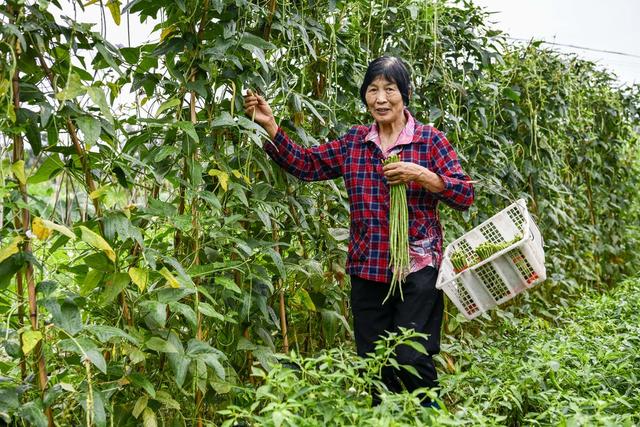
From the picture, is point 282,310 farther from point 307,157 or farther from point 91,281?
point 91,281

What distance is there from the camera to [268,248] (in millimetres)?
2465

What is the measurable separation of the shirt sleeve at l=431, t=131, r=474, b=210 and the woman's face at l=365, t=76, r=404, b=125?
0.51 ft

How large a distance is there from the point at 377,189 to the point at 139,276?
2.94ft

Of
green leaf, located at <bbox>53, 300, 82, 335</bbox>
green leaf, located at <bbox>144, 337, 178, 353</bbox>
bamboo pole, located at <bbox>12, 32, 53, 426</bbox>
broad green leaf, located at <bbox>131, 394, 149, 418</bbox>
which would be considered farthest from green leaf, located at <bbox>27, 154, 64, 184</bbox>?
broad green leaf, located at <bbox>131, 394, 149, 418</bbox>

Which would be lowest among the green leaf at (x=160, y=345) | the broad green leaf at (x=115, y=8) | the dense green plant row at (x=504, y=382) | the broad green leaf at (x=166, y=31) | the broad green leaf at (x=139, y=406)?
the dense green plant row at (x=504, y=382)

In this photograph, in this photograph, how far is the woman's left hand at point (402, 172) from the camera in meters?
2.49

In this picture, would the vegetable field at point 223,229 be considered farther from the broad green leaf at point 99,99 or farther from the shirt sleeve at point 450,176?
the shirt sleeve at point 450,176

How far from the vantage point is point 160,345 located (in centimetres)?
208

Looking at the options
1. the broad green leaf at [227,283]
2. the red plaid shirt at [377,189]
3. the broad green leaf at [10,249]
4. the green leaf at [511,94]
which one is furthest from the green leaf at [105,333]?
the green leaf at [511,94]

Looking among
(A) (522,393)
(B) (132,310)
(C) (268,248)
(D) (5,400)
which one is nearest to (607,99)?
(A) (522,393)

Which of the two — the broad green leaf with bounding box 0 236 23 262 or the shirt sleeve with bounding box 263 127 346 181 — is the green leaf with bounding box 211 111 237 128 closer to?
the shirt sleeve with bounding box 263 127 346 181

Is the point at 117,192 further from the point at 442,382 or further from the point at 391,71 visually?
the point at 442,382

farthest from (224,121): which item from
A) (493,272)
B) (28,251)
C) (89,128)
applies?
(493,272)

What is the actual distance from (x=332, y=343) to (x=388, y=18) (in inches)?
51.3
